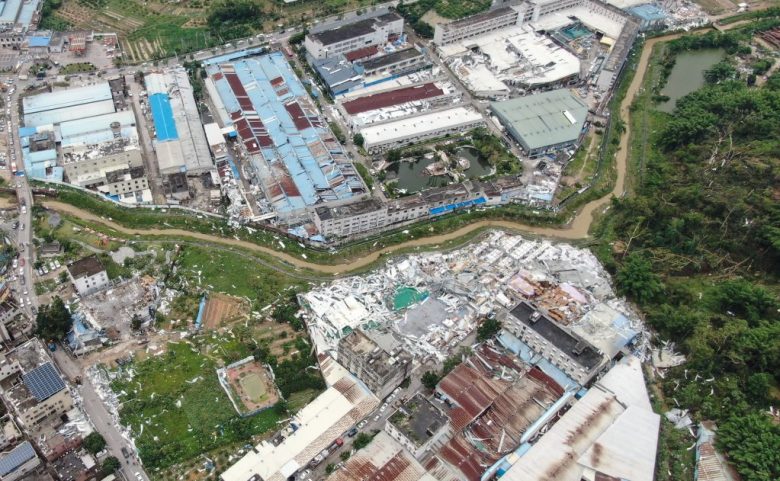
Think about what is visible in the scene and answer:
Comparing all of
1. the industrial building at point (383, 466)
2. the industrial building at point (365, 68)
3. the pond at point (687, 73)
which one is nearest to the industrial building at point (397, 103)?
the industrial building at point (365, 68)

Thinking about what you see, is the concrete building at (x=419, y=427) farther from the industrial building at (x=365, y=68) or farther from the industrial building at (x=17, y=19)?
the industrial building at (x=17, y=19)

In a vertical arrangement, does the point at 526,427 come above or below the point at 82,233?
below

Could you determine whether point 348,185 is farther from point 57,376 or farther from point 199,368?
point 57,376

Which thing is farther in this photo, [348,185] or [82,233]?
[348,185]

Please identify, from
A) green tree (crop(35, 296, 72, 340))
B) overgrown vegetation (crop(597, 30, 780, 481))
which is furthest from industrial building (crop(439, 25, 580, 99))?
green tree (crop(35, 296, 72, 340))

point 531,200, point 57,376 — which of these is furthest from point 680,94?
point 57,376

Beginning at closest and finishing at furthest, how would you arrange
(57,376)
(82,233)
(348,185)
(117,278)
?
(57,376)
(117,278)
(82,233)
(348,185)

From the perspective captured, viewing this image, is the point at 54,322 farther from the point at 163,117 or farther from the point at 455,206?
the point at 455,206
